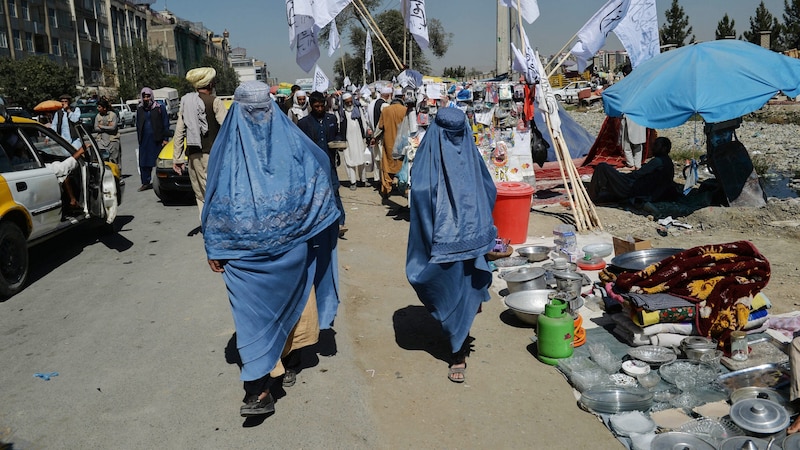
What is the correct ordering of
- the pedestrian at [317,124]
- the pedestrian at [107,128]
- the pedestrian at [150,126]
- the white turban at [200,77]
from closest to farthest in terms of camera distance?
the white turban at [200,77] → the pedestrian at [317,124] → the pedestrian at [150,126] → the pedestrian at [107,128]

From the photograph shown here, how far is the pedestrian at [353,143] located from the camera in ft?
39.7

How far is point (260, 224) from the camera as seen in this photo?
11.4 feet

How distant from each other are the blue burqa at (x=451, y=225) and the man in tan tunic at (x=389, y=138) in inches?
241

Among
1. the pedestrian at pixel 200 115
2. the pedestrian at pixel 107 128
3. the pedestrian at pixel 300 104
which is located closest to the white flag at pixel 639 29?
the pedestrian at pixel 200 115

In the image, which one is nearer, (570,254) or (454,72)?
(570,254)

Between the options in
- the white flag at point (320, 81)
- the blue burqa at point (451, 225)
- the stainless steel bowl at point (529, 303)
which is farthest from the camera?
the white flag at point (320, 81)

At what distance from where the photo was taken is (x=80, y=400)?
387 centimetres

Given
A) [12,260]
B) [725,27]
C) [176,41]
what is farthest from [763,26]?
[176,41]

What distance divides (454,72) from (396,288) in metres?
44.6

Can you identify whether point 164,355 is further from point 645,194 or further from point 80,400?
point 645,194

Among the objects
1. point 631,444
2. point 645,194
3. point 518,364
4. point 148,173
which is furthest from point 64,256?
point 645,194

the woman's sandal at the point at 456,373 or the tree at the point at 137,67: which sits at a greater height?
the tree at the point at 137,67

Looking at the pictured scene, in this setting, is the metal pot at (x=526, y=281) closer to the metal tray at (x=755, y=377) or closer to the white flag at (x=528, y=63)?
the metal tray at (x=755, y=377)

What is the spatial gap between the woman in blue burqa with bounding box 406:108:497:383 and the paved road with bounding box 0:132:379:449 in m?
0.79
